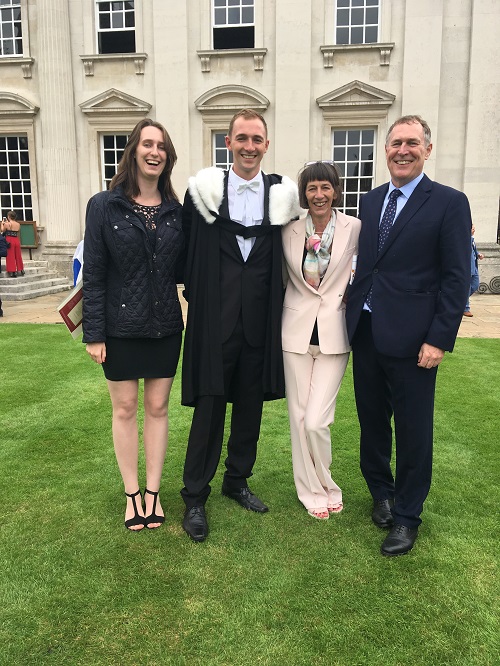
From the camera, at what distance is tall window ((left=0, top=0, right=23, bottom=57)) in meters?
14.2

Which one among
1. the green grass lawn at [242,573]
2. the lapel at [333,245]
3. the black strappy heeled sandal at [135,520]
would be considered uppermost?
the lapel at [333,245]

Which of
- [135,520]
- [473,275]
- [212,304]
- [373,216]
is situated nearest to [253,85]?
[473,275]

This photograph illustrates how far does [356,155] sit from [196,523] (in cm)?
1271

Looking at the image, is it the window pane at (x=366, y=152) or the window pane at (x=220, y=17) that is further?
the window pane at (x=366, y=152)

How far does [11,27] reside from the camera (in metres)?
14.3

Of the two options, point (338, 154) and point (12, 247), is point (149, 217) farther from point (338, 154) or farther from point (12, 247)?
point (338, 154)

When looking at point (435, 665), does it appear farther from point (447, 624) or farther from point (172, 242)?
point (172, 242)

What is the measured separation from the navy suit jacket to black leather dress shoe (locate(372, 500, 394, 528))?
1.00 meters

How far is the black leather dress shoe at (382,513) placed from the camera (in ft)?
10.0

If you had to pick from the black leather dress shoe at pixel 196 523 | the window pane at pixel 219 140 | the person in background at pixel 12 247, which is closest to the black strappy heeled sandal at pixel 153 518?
the black leather dress shoe at pixel 196 523

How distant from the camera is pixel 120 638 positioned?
7.20 feet

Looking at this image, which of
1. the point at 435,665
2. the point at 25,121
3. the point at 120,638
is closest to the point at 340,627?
the point at 435,665

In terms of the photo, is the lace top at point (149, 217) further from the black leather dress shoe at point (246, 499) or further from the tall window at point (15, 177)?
the tall window at point (15, 177)

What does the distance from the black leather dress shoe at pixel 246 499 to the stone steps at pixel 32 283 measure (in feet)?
35.0
